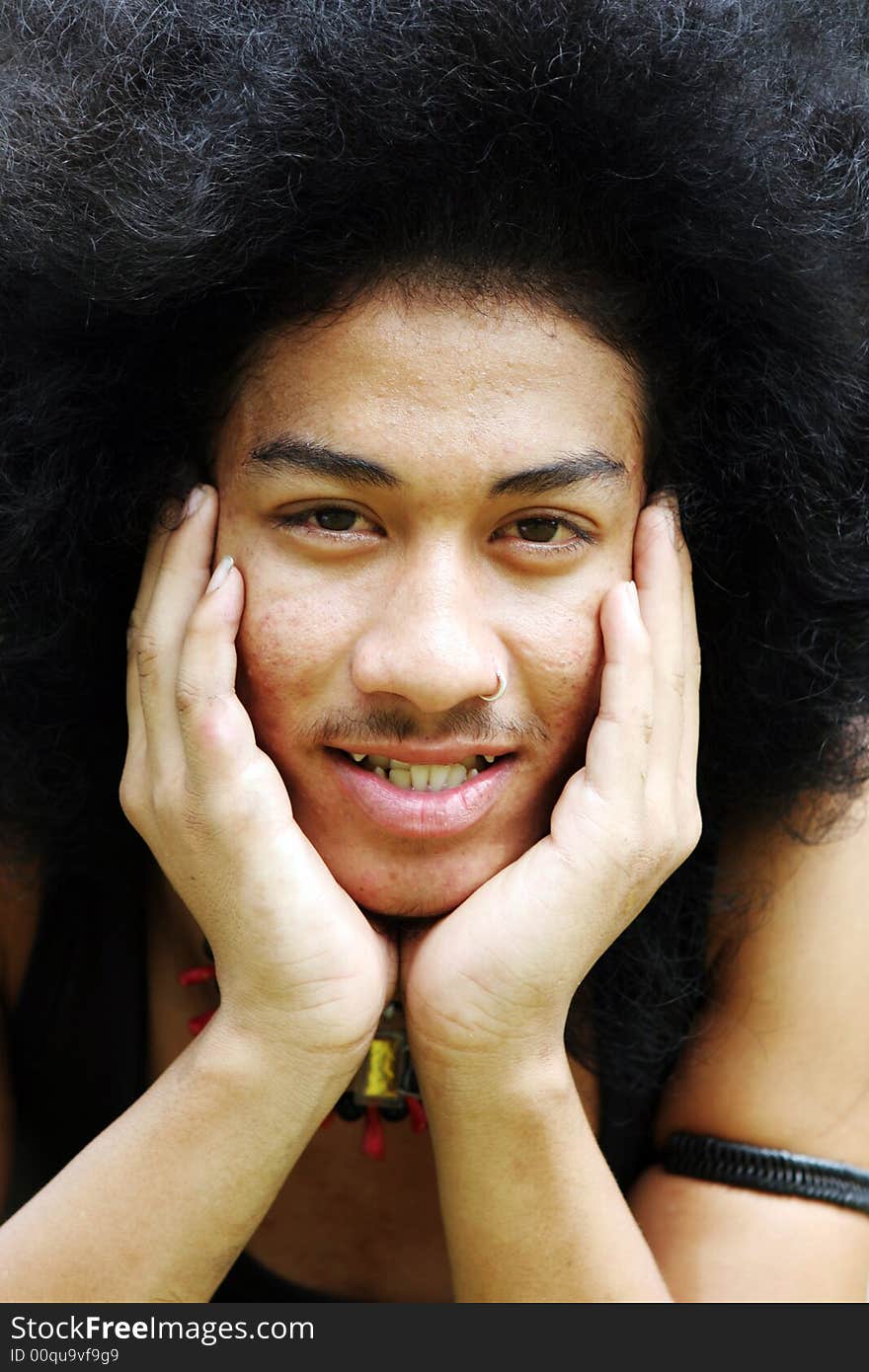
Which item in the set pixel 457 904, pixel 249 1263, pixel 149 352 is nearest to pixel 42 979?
pixel 249 1263

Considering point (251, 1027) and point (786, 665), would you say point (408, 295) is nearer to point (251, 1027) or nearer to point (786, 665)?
point (786, 665)

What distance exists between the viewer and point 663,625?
6.87 feet

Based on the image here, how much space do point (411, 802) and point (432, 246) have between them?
2.46 feet

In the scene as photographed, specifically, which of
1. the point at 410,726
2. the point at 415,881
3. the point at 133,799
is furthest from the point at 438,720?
the point at 133,799

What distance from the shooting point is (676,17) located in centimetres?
190

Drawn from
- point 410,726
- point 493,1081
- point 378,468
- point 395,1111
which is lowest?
point 395,1111

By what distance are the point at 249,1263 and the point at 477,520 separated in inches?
52.8

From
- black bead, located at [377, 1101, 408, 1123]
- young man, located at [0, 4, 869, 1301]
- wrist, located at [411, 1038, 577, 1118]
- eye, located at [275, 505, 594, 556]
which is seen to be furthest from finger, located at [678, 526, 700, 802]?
black bead, located at [377, 1101, 408, 1123]

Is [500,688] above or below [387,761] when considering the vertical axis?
above

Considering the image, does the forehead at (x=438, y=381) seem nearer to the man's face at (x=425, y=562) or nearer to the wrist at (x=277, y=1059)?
the man's face at (x=425, y=562)

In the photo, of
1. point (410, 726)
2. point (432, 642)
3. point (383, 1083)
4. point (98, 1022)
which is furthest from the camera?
point (98, 1022)

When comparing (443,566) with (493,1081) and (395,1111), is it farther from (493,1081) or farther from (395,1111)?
(395,1111)

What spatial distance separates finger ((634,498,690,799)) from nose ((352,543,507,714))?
26 cm

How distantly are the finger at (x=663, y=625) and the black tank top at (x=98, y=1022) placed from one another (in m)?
0.71
